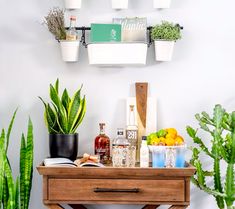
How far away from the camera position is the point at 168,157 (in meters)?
3.07

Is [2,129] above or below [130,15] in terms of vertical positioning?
below

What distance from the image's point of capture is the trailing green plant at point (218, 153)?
314cm

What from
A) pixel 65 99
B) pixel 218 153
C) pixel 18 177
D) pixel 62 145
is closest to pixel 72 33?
pixel 65 99

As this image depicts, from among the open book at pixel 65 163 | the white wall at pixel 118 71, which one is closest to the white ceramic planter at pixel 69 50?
the white wall at pixel 118 71

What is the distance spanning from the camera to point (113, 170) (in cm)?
300

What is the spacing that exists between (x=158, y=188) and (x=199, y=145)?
592 mm

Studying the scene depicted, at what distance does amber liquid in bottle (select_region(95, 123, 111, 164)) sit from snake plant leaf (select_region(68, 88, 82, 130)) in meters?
0.17

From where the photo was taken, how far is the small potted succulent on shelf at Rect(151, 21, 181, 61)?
332 cm

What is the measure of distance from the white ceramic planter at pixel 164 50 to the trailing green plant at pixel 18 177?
0.92 m

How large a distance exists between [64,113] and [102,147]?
13.0 inches

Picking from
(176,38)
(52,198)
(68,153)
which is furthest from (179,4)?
(52,198)

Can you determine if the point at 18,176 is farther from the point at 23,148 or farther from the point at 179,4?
the point at 179,4

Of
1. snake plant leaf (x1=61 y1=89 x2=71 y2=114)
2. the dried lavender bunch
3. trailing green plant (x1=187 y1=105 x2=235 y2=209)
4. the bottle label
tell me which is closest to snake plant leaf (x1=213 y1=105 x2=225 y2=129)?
trailing green plant (x1=187 y1=105 x2=235 y2=209)

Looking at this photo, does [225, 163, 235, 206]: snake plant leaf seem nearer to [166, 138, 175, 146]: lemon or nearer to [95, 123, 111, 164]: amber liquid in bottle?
[166, 138, 175, 146]: lemon
